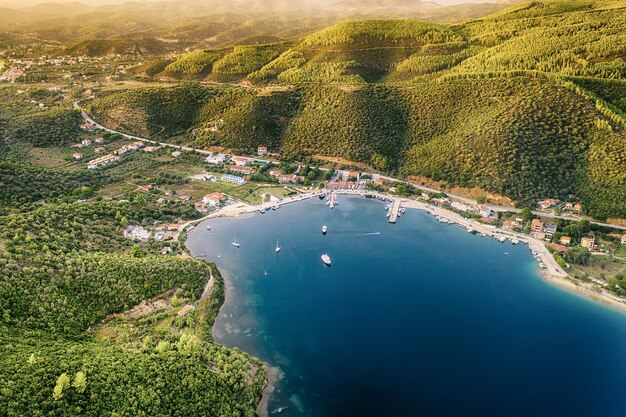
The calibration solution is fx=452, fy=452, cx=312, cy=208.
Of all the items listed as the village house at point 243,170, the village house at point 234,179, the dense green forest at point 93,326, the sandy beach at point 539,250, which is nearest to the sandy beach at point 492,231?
the sandy beach at point 539,250

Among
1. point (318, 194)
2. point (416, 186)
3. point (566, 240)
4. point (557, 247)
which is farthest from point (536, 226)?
point (318, 194)

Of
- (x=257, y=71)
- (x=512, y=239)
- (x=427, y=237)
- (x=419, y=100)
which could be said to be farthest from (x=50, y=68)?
(x=512, y=239)

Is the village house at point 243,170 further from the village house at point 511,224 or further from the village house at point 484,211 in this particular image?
the village house at point 511,224

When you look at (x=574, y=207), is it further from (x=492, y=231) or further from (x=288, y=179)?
(x=288, y=179)

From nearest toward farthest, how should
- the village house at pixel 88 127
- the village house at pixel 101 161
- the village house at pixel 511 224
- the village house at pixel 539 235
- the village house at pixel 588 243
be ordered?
the village house at pixel 588 243 < the village house at pixel 539 235 < the village house at pixel 511 224 < the village house at pixel 101 161 < the village house at pixel 88 127

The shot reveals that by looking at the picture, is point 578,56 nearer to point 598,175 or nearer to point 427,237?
point 598,175

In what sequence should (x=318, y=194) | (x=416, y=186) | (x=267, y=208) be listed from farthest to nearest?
(x=416, y=186), (x=318, y=194), (x=267, y=208)
